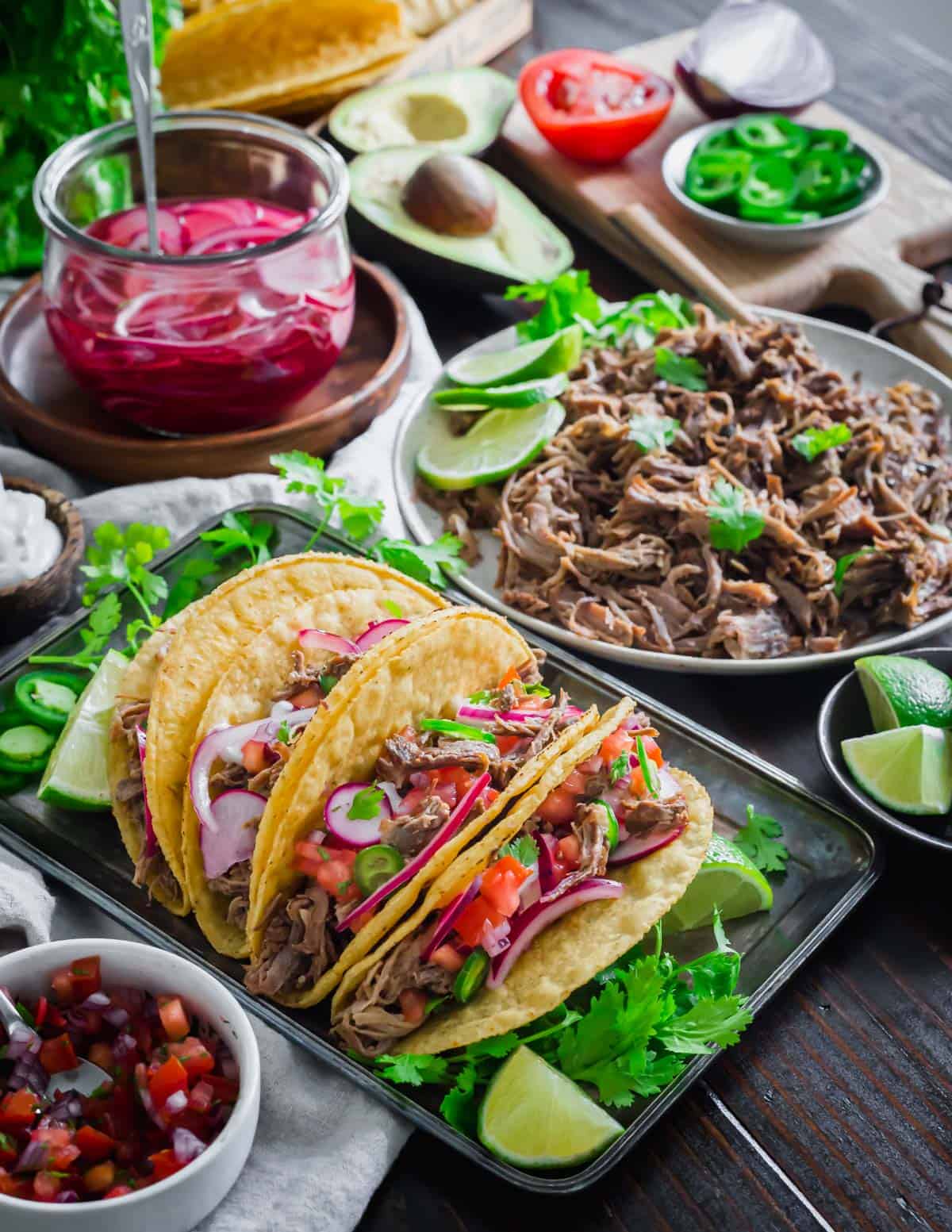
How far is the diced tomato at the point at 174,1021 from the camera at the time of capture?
246 cm

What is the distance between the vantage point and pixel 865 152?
541 cm

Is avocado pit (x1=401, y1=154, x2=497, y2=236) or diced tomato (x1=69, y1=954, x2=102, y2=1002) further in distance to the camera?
avocado pit (x1=401, y1=154, x2=497, y2=236)

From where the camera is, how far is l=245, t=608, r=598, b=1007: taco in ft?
8.59

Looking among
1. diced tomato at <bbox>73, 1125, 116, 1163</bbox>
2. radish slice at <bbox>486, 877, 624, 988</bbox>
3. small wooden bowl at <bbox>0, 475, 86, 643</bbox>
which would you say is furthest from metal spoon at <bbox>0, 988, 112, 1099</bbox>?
small wooden bowl at <bbox>0, 475, 86, 643</bbox>

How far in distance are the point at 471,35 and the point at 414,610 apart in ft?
12.9

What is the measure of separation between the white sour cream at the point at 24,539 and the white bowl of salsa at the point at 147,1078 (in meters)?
1.35

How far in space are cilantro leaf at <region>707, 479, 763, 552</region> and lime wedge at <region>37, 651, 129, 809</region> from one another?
1.65 meters

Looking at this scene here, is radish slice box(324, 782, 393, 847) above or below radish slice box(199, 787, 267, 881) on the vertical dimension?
above

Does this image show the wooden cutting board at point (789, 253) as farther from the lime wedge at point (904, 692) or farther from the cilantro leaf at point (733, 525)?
the lime wedge at point (904, 692)

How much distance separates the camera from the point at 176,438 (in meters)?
4.32

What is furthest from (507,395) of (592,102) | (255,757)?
(592,102)

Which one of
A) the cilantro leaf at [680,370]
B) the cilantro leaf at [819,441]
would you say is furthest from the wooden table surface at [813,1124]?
the cilantro leaf at [680,370]

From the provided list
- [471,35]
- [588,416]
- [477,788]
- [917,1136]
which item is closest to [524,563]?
[588,416]

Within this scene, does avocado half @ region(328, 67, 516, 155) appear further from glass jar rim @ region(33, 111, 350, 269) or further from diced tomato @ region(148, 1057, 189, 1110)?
diced tomato @ region(148, 1057, 189, 1110)
